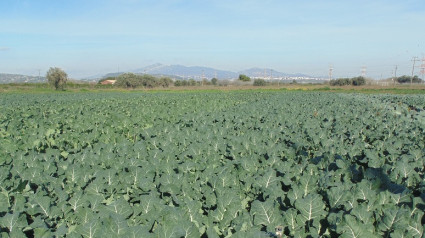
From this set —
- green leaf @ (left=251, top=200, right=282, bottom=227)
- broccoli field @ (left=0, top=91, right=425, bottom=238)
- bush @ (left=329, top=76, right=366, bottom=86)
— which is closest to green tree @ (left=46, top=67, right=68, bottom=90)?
bush @ (left=329, top=76, right=366, bottom=86)

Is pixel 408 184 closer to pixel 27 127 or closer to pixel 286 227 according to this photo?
pixel 286 227

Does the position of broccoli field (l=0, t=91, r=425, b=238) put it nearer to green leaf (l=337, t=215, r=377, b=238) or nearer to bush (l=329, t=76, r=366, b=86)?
green leaf (l=337, t=215, r=377, b=238)

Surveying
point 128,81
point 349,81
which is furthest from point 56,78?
point 349,81


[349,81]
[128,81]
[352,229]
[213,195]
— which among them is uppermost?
[349,81]

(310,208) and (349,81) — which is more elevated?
(349,81)

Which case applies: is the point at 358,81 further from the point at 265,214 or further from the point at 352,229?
the point at 352,229

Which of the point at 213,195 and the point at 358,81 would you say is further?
the point at 358,81

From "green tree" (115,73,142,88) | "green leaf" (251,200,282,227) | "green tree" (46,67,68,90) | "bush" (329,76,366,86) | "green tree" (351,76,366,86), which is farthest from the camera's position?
"green tree" (115,73,142,88)

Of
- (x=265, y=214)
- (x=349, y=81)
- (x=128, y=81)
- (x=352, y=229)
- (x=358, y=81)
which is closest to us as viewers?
(x=352, y=229)

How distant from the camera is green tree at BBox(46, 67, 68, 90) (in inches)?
2842

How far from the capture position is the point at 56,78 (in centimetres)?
7219

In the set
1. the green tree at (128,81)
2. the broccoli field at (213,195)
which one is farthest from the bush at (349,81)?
the broccoli field at (213,195)

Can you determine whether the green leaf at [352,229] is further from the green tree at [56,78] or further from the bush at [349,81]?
the bush at [349,81]

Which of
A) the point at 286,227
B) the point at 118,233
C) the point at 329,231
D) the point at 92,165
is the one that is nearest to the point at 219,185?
the point at 286,227
